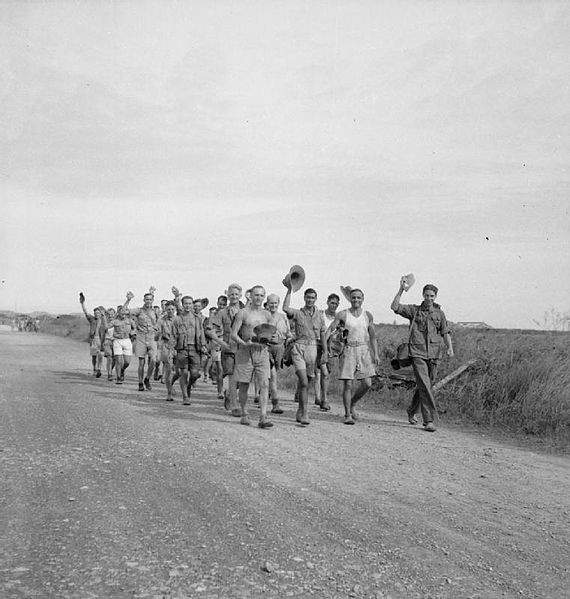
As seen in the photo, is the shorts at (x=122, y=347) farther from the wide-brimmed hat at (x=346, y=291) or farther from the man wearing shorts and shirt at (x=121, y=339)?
the wide-brimmed hat at (x=346, y=291)

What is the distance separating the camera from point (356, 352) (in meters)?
9.63

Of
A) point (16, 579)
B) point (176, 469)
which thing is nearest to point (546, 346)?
point (176, 469)

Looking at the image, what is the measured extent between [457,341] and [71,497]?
9.55 meters

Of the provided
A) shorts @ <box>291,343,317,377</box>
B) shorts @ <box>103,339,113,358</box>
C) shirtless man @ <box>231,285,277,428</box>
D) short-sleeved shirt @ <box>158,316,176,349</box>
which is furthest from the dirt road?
shorts @ <box>103,339,113,358</box>

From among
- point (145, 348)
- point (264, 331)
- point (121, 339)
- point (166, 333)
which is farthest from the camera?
point (121, 339)

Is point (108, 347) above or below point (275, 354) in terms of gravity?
below

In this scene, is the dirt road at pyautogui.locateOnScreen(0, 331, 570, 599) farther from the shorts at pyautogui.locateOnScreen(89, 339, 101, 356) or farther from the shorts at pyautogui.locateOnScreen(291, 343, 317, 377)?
the shorts at pyautogui.locateOnScreen(89, 339, 101, 356)

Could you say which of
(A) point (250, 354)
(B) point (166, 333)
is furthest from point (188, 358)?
(A) point (250, 354)

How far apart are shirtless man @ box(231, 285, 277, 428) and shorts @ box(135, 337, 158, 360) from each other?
5.24m

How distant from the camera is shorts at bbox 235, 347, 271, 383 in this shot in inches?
357

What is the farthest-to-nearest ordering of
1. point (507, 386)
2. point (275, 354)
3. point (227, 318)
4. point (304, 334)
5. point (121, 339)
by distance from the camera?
point (121, 339)
point (227, 318)
point (507, 386)
point (304, 334)
point (275, 354)

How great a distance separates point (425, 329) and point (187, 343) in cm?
422

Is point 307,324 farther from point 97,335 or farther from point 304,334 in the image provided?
point 97,335

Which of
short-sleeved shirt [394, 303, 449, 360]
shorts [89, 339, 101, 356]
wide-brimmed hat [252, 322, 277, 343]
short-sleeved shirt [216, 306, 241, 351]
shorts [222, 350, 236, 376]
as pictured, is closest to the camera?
wide-brimmed hat [252, 322, 277, 343]
